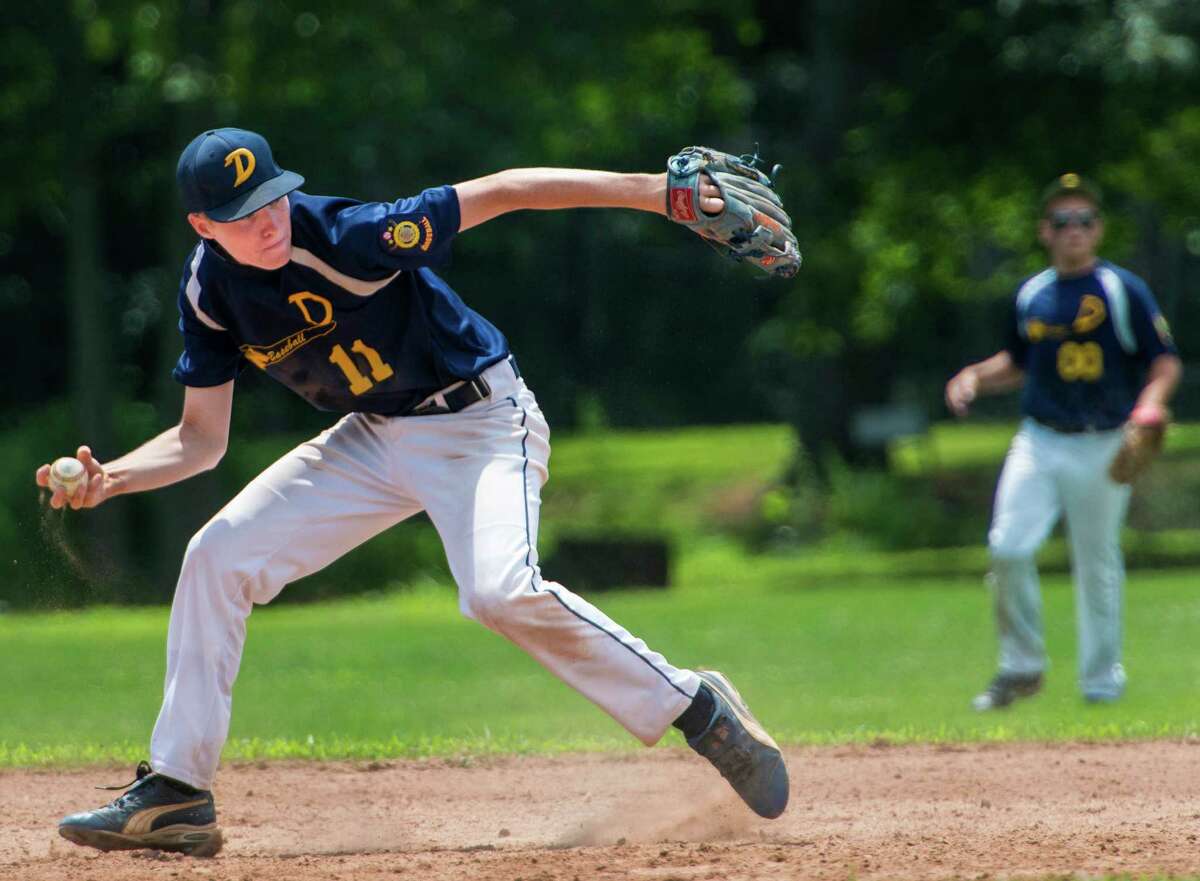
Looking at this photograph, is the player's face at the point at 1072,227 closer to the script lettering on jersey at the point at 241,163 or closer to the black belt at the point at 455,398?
the black belt at the point at 455,398

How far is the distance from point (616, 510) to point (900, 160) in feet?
20.9

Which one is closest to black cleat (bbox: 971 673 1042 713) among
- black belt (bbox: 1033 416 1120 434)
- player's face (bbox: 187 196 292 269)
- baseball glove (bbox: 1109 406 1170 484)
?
baseball glove (bbox: 1109 406 1170 484)

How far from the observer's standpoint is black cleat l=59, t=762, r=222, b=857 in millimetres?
5125

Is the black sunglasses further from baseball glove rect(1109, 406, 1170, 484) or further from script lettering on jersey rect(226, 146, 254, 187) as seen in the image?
script lettering on jersey rect(226, 146, 254, 187)

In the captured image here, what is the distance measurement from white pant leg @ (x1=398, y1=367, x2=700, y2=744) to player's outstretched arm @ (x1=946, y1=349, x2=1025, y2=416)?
353 cm

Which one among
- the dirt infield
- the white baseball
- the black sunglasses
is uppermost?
the black sunglasses

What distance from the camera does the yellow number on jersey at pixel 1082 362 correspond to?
8.52m

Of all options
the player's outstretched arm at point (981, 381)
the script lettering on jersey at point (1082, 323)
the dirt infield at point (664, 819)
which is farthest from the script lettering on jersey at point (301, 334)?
the script lettering on jersey at point (1082, 323)

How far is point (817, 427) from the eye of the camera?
938 inches

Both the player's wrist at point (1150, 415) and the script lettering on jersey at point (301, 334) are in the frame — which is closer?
the script lettering on jersey at point (301, 334)

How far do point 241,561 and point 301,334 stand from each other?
2.31 ft

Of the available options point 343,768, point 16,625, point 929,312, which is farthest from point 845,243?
point 929,312

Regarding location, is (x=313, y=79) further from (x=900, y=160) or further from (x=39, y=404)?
(x=39, y=404)

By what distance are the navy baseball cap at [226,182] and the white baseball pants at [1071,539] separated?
4.60 metres
